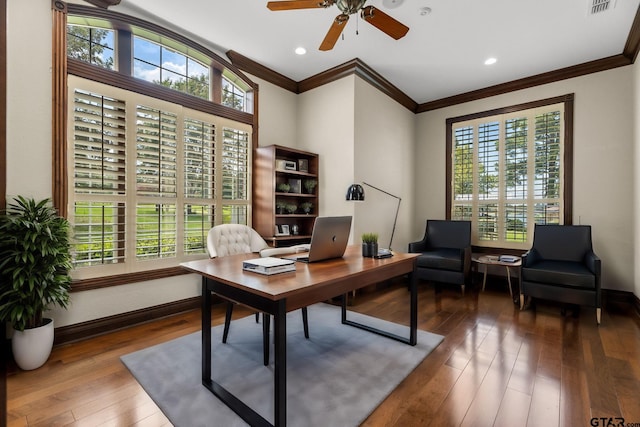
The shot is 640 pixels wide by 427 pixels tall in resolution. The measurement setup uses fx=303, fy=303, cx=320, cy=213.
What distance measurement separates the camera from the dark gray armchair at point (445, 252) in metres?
3.97

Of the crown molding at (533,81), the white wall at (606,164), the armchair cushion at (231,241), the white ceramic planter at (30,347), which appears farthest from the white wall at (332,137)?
the white ceramic planter at (30,347)

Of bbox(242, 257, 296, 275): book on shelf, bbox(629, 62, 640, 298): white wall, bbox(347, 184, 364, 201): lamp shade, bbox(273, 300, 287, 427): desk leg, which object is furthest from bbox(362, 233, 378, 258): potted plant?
bbox(629, 62, 640, 298): white wall

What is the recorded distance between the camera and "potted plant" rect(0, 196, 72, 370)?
6.57 feet

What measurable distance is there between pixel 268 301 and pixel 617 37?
4.56 m

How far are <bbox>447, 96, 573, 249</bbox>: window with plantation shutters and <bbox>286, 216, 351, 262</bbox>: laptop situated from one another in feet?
11.3

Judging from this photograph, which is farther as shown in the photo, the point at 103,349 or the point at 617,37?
the point at 617,37

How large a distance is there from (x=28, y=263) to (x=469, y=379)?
3030 mm

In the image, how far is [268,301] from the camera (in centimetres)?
145

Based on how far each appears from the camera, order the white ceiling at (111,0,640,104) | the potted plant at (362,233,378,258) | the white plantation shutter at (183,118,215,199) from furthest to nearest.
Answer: the white plantation shutter at (183,118,215,199)
the white ceiling at (111,0,640,104)
the potted plant at (362,233,378,258)

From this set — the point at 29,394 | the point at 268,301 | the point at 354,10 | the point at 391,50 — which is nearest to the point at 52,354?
the point at 29,394

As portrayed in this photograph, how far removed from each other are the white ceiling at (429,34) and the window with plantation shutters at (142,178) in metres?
0.88

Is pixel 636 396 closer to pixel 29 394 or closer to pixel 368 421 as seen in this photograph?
pixel 368 421

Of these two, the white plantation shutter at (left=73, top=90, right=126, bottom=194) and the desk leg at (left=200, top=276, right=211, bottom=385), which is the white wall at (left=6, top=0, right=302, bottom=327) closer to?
the white plantation shutter at (left=73, top=90, right=126, bottom=194)

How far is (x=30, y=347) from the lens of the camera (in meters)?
2.07
